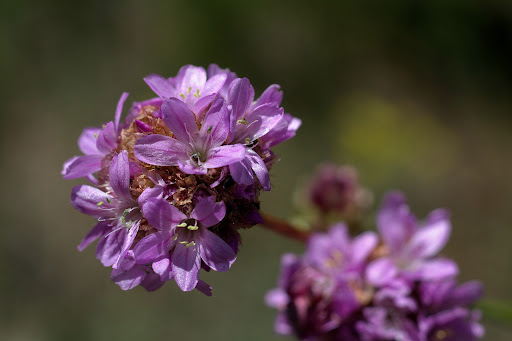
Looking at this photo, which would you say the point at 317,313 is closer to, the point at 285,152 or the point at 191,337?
the point at 191,337

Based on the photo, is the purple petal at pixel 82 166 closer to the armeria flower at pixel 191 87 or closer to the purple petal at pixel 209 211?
the armeria flower at pixel 191 87

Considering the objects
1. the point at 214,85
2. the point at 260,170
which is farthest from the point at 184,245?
the point at 214,85

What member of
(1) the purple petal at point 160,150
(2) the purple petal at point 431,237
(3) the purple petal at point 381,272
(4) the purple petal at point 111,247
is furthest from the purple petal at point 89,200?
(2) the purple petal at point 431,237

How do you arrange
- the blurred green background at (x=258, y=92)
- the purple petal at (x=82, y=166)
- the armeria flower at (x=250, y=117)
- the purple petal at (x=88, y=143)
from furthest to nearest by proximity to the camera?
the blurred green background at (x=258, y=92) < the purple petal at (x=88, y=143) < the purple petal at (x=82, y=166) < the armeria flower at (x=250, y=117)

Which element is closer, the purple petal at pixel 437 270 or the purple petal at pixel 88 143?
the purple petal at pixel 88 143

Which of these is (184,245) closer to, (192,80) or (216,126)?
(216,126)

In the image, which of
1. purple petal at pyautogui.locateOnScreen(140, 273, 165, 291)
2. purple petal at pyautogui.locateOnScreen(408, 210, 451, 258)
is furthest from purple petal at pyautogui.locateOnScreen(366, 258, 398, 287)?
purple petal at pyautogui.locateOnScreen(140, 273, 165, 291)

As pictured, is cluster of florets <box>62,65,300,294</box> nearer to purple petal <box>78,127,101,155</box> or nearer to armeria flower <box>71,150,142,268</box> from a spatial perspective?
armeria flower <box>71,150,142,268</box>
